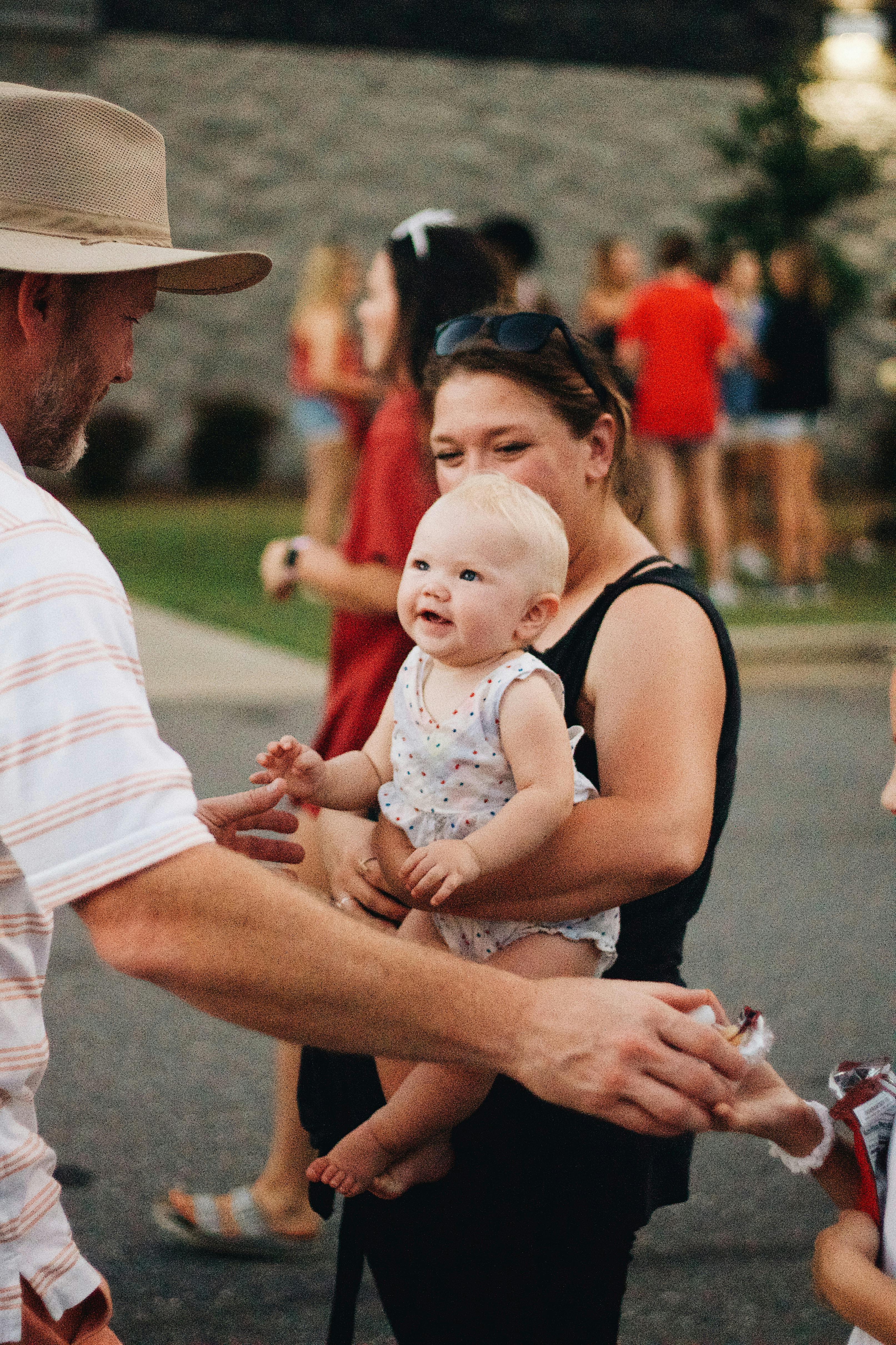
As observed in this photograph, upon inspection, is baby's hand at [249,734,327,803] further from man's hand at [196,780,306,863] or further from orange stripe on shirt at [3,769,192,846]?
orange stripe on shirt at [3,769,192,846]

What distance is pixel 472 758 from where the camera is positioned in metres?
1.93

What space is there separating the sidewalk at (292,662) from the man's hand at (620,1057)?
653cm

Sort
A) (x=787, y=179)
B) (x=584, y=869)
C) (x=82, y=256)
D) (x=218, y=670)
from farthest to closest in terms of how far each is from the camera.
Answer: (x=787, y=179)
(x=218, y=670)
(x=584, y=869)
(x=82, y=256)

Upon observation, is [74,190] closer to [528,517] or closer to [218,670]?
[528,517]

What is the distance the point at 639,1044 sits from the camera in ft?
5.17

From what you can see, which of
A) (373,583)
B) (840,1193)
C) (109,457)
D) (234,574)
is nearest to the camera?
(840,1193)

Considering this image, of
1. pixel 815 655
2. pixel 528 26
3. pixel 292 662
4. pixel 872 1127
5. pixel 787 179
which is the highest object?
pixel 528 26

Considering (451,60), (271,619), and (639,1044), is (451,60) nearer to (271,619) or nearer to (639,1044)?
(271,619)

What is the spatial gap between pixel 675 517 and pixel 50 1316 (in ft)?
32.7

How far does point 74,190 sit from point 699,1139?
2.95 m

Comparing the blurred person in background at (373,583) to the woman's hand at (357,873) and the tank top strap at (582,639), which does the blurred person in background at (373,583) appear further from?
the tank top strap at (582,639)

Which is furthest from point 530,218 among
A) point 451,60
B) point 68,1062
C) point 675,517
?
point 68,1062

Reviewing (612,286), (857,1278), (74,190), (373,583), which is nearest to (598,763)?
(857,1278)

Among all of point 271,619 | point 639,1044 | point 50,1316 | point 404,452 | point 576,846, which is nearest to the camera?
point 639,1044
